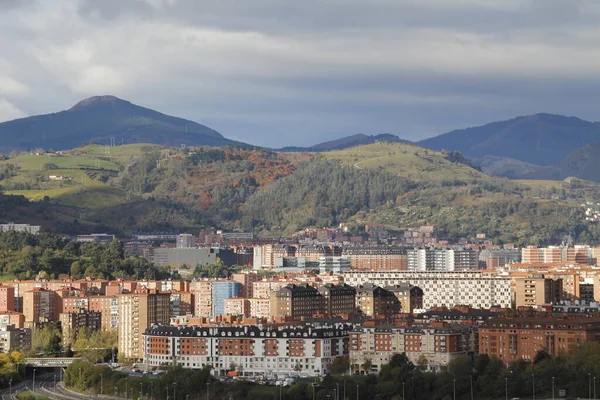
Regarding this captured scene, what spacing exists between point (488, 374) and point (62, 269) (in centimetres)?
5031

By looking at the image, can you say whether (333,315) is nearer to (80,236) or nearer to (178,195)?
(80,236)

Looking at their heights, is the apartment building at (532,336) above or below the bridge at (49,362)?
above

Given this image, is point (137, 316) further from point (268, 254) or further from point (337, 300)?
point (268, 254)

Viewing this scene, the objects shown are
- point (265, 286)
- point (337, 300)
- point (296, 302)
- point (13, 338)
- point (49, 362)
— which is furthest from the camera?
point (265, 286)

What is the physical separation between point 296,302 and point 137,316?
A: 376 inches

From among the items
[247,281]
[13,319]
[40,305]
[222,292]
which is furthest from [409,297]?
[13,319]

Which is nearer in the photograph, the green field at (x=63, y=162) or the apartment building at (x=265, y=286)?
the apartment building at (x=265, y=286)

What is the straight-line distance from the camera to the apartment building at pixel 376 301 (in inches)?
3127

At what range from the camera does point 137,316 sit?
234ft

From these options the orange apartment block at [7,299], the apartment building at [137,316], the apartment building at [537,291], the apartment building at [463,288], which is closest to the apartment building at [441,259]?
the apartment building at [463,288]

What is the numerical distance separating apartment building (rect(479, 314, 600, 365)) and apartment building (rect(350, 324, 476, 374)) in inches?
45.6

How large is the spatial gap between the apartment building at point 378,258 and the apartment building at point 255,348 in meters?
52.0

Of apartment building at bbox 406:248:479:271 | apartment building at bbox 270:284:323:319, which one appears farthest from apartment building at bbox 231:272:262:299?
apartment building at bbox 406:248:479:271

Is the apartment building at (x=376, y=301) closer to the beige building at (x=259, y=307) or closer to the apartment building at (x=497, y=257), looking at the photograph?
the beige building at (x=259, y=307)
